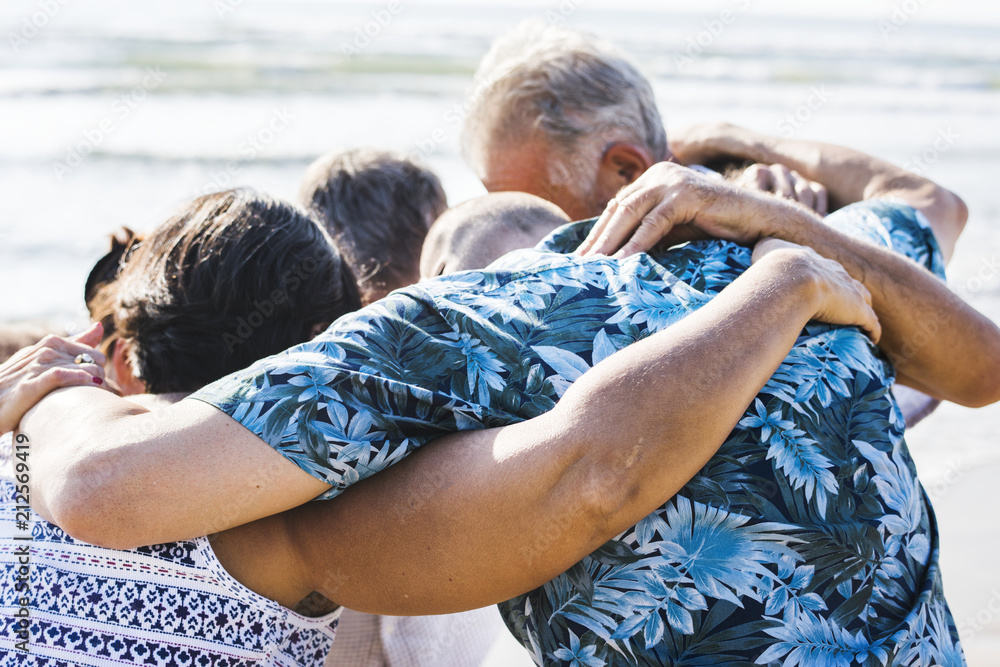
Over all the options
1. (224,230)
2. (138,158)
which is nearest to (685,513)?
(224,230)

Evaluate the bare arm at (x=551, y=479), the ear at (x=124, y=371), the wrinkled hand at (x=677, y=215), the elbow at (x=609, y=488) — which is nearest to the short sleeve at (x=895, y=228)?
the wrinkled hand at (x=677, y=215)

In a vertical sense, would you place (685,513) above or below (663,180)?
below

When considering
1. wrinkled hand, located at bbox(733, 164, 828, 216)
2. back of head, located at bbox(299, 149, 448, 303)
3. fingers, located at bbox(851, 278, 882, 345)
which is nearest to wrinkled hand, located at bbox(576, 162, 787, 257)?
fingers, located at bbox(851, 278, 882, 345)

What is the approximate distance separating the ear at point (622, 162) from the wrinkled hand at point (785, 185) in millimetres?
426

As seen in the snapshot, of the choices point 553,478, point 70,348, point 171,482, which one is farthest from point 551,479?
point 70,348

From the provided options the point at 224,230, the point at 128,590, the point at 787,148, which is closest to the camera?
the point at 128,590

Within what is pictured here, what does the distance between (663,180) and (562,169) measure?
2.33 feet

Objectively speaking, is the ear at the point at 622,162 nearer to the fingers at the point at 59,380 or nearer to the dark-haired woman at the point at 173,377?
the dark-haired woman at the point at 173,377

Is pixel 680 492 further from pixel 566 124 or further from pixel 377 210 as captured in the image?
pixel 377 210

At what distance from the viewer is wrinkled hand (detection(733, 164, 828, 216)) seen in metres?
2.98

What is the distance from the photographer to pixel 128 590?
5.37ft

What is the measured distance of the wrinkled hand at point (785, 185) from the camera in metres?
2.98

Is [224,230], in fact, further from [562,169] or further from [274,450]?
[562,169]

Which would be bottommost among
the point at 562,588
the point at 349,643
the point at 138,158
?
the point at 138,158
